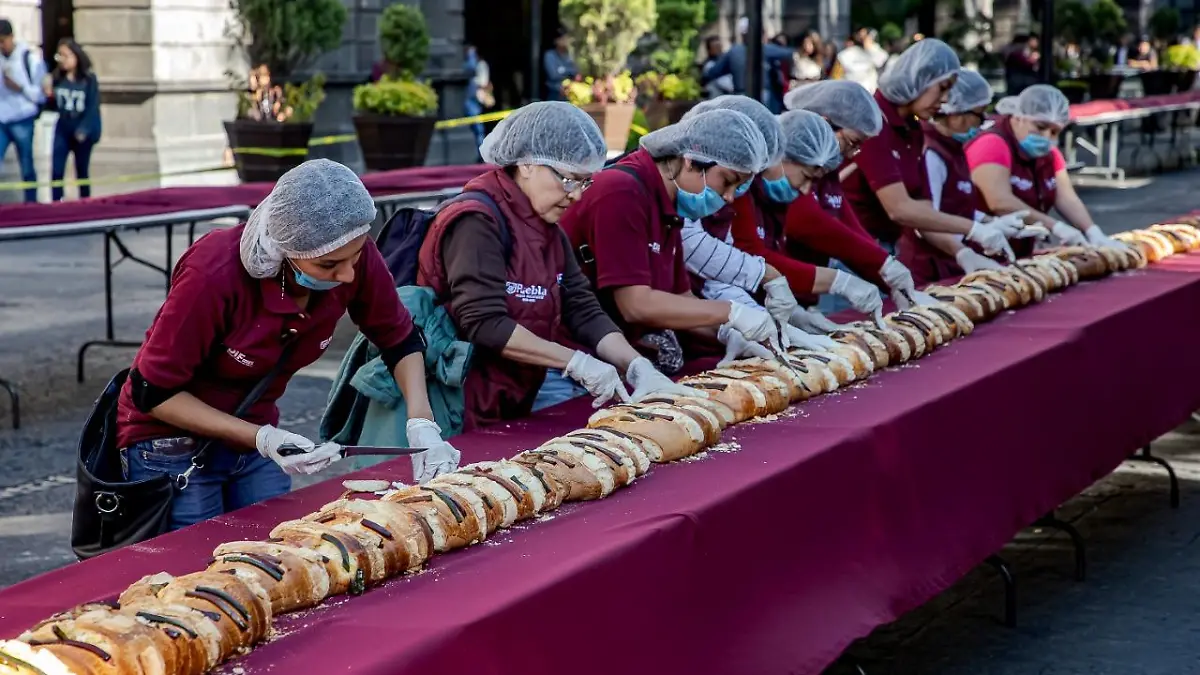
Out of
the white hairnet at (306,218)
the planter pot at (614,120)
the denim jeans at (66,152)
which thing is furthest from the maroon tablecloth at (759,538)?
the denim jeans at (66,152)

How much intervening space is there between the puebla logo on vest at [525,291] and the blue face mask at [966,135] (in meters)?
3.49

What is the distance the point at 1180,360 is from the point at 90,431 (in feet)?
15.1

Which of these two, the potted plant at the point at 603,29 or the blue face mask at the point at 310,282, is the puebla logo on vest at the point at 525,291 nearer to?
the blue face mask at the point at 310,282

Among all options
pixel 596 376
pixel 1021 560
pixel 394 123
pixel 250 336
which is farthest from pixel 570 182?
pixel 394 123

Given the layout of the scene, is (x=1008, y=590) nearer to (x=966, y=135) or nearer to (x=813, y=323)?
(x=813, y=323)

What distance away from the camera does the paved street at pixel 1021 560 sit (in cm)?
550

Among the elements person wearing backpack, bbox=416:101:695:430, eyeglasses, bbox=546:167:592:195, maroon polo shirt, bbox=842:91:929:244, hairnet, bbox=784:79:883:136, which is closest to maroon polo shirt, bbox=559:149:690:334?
person wearing backpack, bbox=416:101:695:430

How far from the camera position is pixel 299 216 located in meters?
3.73

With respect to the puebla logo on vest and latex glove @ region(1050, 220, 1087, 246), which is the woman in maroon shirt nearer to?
the puebla logo on vest

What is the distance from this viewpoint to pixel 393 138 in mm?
15297

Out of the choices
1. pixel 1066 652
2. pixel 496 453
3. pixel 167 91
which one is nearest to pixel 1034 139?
pixel 1066 652

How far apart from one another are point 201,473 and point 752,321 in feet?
6.13

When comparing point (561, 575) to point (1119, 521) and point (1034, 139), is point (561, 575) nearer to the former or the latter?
point (1119, 521)

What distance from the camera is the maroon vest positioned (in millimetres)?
4812
